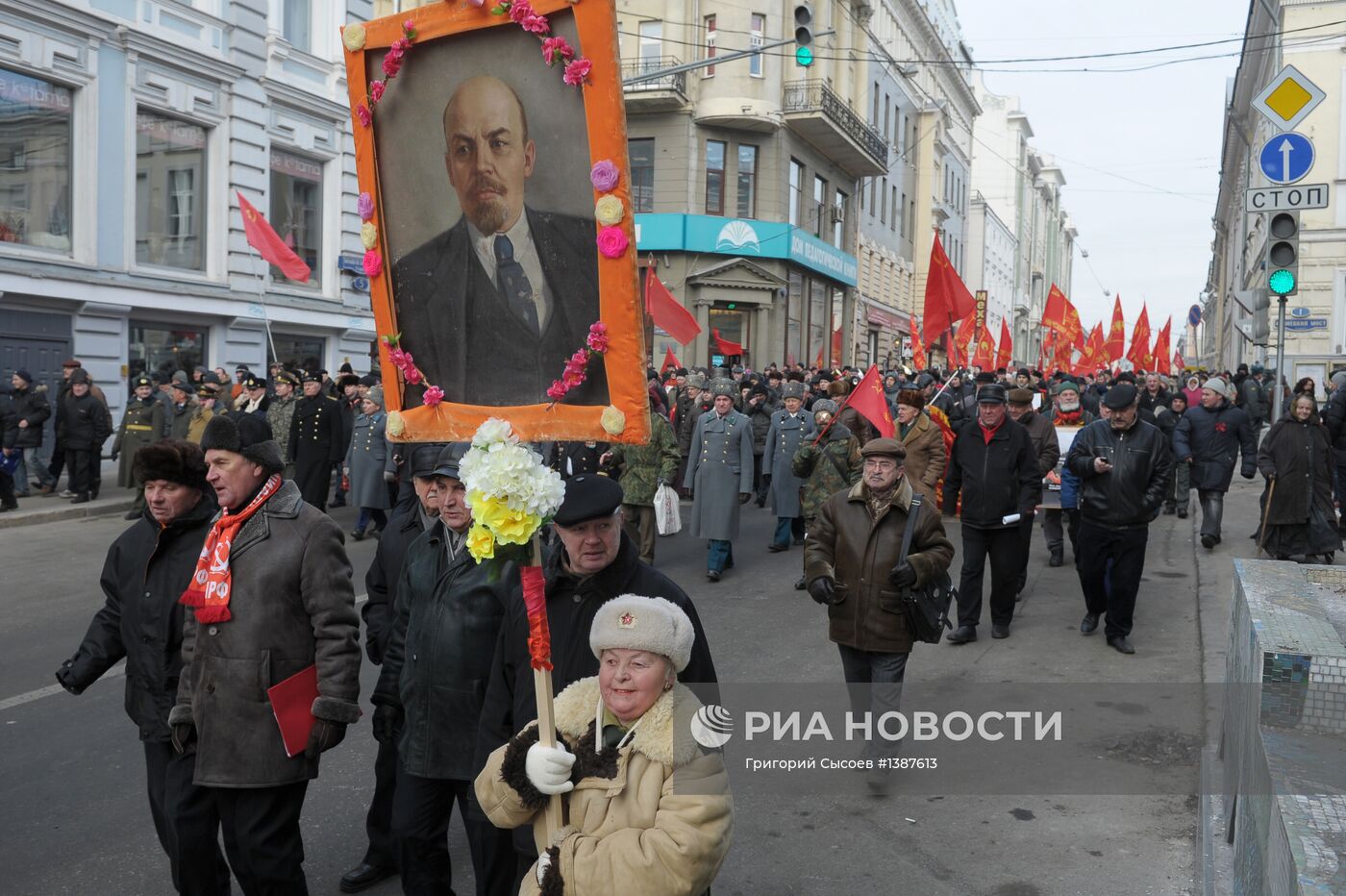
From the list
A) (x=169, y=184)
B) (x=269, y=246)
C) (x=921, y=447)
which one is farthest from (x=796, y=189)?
(x=921, y=447)

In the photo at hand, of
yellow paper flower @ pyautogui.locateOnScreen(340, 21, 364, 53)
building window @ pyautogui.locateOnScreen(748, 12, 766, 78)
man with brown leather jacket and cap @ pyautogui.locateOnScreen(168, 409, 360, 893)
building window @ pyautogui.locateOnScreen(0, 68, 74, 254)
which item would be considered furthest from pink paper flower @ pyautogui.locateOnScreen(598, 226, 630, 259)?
building window @ pyautogui.locateOnScreen(748, 12, 766, 78)

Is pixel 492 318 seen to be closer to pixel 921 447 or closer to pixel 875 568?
pixel 875 568

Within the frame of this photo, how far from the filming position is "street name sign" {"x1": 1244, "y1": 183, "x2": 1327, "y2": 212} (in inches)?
409

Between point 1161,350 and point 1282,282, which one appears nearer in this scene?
point 1282,282

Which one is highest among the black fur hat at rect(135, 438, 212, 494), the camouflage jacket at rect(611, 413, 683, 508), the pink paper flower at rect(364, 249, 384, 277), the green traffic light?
the green traffic light

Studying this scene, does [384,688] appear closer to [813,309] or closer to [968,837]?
[968,837]

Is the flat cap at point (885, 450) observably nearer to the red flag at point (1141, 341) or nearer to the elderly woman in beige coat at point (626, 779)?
the elderly woman in beige coat at point (626, 779)

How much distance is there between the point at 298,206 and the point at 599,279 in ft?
72.4

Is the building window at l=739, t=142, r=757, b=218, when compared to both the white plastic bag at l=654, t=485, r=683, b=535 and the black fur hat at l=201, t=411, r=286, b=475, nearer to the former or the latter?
the white plastic bag at l=654, t=485, r=683, b=535

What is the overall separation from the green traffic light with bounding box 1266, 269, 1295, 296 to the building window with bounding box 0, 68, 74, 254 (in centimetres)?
1696

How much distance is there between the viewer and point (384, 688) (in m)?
4.23

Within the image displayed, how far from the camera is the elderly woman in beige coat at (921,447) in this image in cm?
1074

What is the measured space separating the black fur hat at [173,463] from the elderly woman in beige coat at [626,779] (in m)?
1.84

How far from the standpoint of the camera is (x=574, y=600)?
349 centimetres
